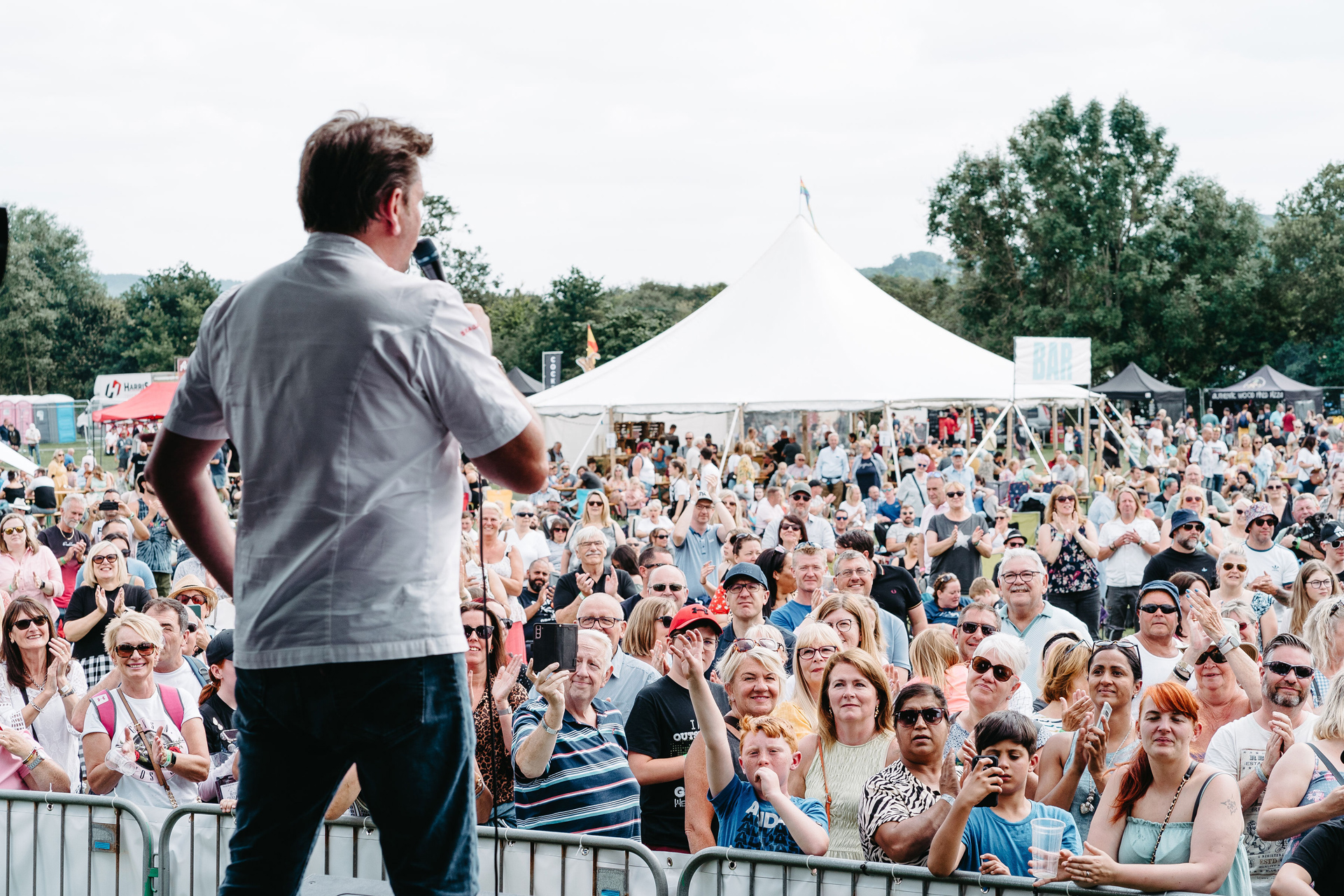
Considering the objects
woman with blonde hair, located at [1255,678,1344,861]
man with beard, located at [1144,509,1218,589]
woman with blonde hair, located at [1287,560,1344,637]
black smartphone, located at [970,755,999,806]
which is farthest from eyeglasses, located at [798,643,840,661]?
man with beard, located at [1144,509,1218,589]

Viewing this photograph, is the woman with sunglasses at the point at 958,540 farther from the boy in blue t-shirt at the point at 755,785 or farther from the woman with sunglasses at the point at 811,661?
the boy in blue t-shirt at the point at 755,785

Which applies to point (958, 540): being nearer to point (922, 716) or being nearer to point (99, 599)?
point (922, 716)

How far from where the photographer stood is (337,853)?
396 cm

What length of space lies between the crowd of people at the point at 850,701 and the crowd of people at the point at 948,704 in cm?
1

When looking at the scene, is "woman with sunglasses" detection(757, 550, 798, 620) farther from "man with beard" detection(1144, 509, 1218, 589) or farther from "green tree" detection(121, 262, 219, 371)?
"green tree" detection(121, 262, 219, 371)

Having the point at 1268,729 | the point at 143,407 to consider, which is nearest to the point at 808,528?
the point at 1268,729

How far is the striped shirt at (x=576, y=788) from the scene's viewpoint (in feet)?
14.0

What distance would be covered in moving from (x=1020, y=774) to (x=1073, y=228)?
1905 inches

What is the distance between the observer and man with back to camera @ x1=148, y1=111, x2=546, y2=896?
5.23ft

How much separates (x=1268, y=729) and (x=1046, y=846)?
160 cm

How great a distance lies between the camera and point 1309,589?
6922 millimetres

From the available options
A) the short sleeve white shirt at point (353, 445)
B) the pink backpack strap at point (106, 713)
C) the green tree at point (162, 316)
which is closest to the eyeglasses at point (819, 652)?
the pink backpack strap at point (106, 713)

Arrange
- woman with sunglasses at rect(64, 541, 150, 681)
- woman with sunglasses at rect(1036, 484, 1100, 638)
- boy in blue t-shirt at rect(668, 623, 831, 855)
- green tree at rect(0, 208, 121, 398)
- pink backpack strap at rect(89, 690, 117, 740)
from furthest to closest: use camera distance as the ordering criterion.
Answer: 1. green tree at rect(0, 208, 121, 398)
2. woman with sunglasses at rect(1036, 484, 1100, 638)
3. woman with sunglasses at rect(64, 541, 150, 681)
4. pink backpack strap at rect(89, 690, 117, 740)
5. boy in blue t-shirt at rect(668, 623, 831, 855)

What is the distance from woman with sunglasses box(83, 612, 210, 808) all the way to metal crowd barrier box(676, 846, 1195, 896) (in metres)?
2.24
